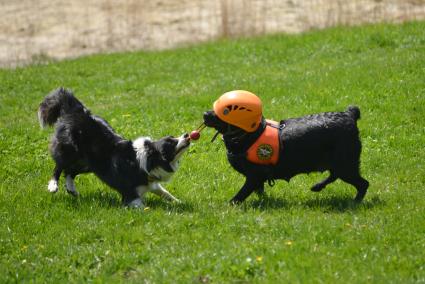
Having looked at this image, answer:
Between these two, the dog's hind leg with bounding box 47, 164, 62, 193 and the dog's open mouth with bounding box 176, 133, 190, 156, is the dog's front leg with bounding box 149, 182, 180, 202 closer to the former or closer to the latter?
the dog's open mouth with bounding box 176, 133, 190, 156

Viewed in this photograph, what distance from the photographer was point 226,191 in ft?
30.6

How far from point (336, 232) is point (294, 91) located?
655 centimetres

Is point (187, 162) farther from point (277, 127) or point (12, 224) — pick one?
point (12, 224)

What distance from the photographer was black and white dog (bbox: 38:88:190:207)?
8805 millimetres

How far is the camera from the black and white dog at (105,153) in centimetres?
880

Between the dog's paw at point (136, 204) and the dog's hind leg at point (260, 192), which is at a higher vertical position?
the dog's paw at point (136, 204)

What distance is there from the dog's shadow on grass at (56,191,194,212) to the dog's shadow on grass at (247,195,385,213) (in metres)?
0.96

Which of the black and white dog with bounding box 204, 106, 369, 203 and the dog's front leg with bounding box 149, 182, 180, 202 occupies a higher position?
the black and white dog with bounding box 204, 106, 369, 203

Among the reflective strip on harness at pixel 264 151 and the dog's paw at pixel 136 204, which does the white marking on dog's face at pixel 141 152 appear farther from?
the reflective strip on harness at pixel 264 151

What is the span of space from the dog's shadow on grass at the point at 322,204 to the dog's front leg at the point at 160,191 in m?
1.19

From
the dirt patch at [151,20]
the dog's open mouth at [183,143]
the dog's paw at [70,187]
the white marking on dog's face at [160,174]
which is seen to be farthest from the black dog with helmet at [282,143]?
the dirt patch at [151,20]

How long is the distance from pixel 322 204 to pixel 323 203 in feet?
0.15

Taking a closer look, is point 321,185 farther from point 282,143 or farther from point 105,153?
point 105,153

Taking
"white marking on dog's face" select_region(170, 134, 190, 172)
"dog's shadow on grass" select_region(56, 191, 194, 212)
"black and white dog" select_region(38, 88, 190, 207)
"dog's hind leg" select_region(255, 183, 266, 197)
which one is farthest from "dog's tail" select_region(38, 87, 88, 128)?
"dog's hind leg" select_region(255, 183, 266, 197)
